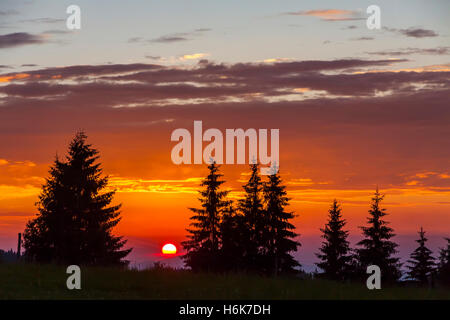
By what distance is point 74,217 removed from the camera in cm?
5197

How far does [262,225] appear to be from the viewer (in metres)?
60.0

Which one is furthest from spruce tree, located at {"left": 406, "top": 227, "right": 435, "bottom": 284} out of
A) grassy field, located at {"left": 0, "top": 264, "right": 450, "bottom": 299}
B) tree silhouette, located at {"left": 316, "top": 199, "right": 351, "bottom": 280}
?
grassy field, located at {"left": 0, "top": 264, "right": 450, "bottom": 299}

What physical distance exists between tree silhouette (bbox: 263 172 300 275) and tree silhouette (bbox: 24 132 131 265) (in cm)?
1360

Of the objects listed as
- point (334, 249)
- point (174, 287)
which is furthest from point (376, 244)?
point (174, 287)

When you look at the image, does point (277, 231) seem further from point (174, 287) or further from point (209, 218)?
point (174, 287)

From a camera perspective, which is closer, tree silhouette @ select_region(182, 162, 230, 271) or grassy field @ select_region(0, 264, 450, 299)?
grassy field @ select_region(0, 264, 450, 299)

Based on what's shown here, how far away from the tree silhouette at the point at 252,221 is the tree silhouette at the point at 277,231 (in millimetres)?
640

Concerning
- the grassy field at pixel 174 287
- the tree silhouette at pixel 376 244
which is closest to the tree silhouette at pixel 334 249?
the tree silhouette at pixel 376 244

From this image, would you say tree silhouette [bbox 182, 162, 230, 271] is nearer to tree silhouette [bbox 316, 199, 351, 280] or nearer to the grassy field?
tree silhouette [bbox 316, 199, 351, 280]

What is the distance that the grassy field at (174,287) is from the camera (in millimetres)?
19375

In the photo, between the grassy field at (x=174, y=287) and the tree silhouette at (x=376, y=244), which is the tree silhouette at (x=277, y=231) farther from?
the grassy field at (x=174, y=287)

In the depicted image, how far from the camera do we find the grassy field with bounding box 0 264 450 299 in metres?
19.4

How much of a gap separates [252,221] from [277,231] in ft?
9.28

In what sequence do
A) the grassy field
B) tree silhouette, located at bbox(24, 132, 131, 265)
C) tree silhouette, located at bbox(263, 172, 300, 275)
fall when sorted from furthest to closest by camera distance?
tree silhouette, located at bbox(263, 172, 300, 275), tree silhouette, located at bbox(24, 132, 131, 265), the grassy field
